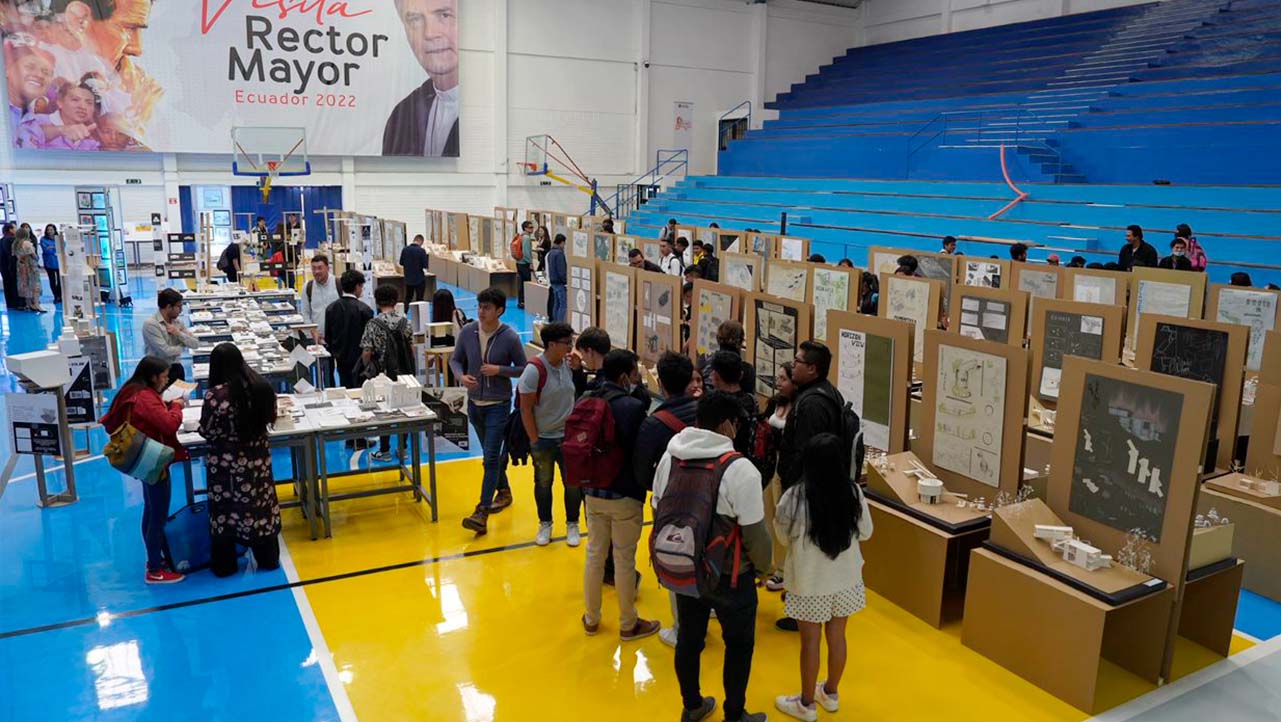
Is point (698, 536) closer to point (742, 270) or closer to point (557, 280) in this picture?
point (742, 270)

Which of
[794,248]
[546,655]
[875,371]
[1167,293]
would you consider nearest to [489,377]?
[546,655]

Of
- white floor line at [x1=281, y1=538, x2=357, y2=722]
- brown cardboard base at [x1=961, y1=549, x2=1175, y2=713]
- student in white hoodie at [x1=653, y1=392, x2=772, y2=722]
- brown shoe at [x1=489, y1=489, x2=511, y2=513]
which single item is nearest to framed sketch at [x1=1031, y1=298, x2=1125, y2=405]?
brown cardboard base at [x1=961, y1=549, x2=1175, y2=713]

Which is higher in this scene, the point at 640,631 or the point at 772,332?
the point at 772,332

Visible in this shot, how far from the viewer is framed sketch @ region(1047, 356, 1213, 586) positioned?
13.7 ft

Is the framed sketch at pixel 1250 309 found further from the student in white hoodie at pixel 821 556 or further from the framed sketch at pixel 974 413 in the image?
the student in white hoodie at pixel 821 556

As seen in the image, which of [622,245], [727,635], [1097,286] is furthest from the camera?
[622,245]

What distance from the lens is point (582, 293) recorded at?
30.2ft

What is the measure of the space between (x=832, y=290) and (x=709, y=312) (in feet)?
6.07

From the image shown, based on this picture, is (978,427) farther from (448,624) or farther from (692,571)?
(448,624)

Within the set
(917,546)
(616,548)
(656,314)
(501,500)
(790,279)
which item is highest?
(790,279)

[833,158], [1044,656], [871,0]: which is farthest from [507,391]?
[871,0]

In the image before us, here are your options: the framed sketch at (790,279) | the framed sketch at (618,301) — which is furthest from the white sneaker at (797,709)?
the framed sketch at (790,279)

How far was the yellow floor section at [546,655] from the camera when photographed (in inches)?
169

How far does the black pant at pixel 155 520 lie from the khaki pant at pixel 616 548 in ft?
8.81
